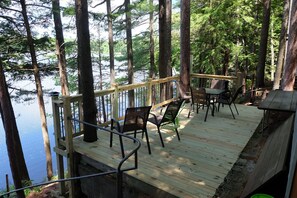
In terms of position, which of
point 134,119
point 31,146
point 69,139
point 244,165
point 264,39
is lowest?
point 31,146

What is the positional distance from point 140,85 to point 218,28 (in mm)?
6322

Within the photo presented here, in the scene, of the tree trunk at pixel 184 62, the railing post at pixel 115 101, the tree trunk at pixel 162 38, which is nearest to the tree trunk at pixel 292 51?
the tree trunk at pixel 184 62

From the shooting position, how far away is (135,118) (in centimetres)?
383

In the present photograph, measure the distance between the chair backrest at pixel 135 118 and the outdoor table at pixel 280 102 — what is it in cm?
210

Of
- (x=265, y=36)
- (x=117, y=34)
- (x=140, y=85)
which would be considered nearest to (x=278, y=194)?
(x=140, y=85)

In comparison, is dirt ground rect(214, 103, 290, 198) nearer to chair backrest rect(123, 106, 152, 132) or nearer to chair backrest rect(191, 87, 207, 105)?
chair backrest rect(191, 87, 207, 105)

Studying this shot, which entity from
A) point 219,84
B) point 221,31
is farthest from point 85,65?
point 221,31

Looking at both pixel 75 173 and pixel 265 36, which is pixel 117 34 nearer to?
pixel 265 36

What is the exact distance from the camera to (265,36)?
9344 millimetres

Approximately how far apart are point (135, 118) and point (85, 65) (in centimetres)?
134

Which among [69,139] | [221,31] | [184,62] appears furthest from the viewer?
[221,31]

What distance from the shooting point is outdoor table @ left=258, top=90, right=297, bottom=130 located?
3.97 meters

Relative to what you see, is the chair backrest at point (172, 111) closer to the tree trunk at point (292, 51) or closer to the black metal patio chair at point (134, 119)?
the black metal patio chair at point (134, 119)

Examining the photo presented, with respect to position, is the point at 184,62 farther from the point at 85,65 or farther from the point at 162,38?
the point at 85,65
